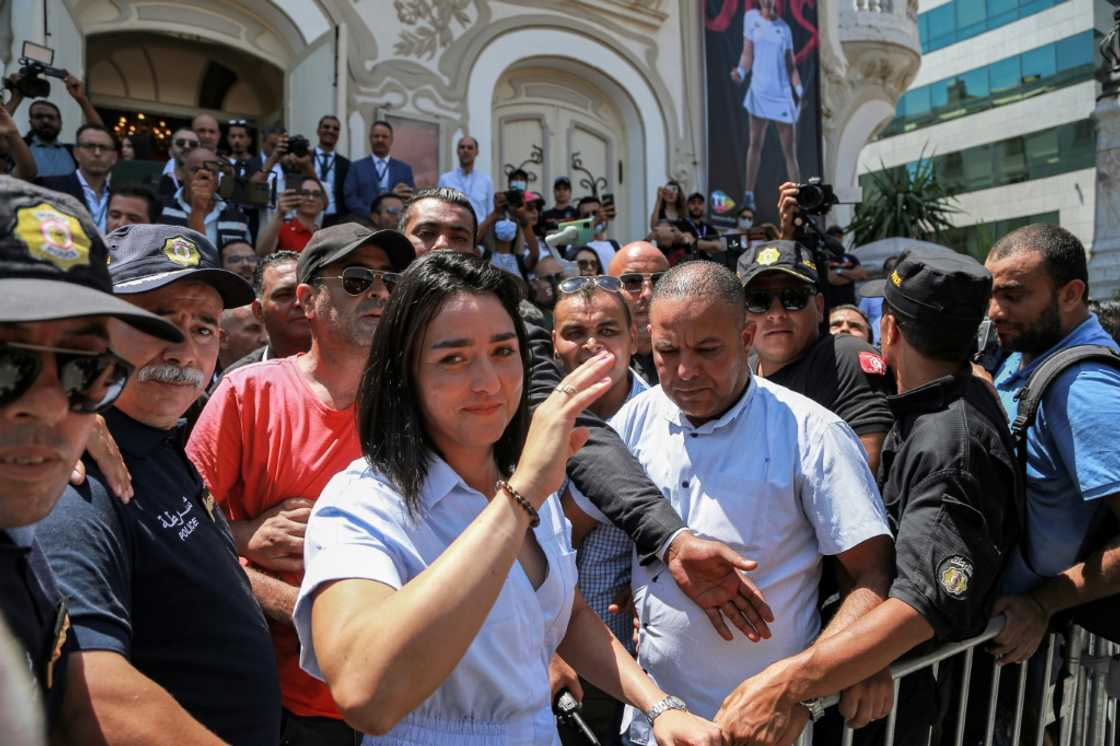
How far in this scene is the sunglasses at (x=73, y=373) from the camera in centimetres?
116

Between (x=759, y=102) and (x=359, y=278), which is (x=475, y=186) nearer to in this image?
(x=759, y=102)

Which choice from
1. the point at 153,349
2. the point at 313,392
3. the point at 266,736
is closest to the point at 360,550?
the point at 266,736

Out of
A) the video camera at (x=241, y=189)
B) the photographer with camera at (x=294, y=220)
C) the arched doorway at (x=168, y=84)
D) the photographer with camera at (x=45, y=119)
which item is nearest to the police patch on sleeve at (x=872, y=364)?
the photographer with camera at (x=294, y=220)

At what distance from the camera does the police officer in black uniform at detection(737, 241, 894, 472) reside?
3.03m

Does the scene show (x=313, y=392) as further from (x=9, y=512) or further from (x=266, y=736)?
(x=9, y=512)

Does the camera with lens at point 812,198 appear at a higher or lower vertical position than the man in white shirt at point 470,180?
lower

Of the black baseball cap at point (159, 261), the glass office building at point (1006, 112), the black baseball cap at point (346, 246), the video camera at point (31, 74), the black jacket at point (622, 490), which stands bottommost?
the black jacket at point (622, 490)

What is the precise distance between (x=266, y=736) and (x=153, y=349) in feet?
2.80

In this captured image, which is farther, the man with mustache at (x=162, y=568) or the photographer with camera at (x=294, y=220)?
the photographer with camera at (x=294, y=220)

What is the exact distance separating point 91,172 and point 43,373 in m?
5.75

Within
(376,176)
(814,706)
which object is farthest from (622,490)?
(376,176)

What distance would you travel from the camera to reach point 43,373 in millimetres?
1191

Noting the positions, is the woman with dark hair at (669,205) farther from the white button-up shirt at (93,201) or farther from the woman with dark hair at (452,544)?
the woman with dark hair at (452,544)

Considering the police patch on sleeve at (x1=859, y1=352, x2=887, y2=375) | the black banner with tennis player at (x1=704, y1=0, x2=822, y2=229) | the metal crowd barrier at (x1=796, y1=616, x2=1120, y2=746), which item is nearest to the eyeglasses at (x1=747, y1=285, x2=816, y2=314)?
the police patch on sleeve at (x1=859, y1=352, x2=887, y2=375)
